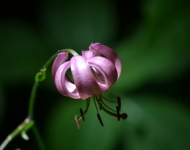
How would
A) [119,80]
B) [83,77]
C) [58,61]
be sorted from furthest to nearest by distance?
[119,80] < [58,61] < [83,77]

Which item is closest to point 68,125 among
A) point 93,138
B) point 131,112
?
point 93,138

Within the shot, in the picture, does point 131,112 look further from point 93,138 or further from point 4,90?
point 4,90

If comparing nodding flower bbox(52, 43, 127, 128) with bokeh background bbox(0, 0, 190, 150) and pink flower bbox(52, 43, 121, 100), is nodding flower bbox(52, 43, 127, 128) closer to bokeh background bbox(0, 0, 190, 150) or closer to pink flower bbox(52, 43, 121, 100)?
pink flower bbox(52, 43, 121, 100)

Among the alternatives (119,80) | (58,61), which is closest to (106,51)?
(58,61)

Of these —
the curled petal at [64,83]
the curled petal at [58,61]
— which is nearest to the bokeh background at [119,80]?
the curled petal at [64,83]

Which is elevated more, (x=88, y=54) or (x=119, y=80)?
(x=88, y=54)

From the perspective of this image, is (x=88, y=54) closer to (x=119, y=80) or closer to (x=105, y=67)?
(x=105, y=67)

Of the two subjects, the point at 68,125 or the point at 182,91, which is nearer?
the point at 68,125
